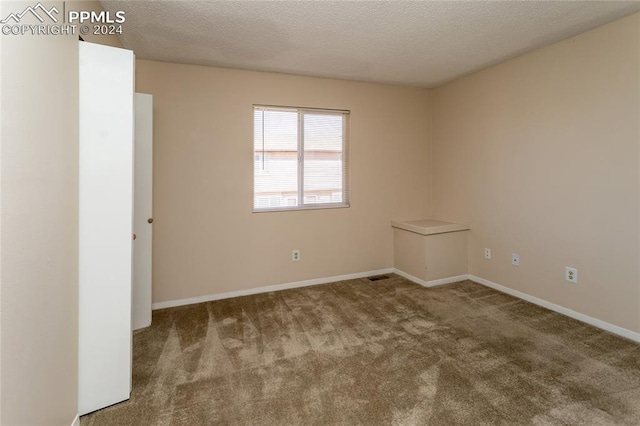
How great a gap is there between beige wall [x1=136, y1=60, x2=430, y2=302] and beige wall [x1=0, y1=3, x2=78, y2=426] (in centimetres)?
166

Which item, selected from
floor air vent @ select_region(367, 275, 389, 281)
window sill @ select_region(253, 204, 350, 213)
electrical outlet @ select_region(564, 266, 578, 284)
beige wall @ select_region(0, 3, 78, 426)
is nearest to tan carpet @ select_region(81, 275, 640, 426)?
electrical outlet @ select_region(564, 266, 578, 284)

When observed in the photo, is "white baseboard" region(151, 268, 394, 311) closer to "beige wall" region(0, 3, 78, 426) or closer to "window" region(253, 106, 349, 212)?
"window" region(253, 106, 349, 212)

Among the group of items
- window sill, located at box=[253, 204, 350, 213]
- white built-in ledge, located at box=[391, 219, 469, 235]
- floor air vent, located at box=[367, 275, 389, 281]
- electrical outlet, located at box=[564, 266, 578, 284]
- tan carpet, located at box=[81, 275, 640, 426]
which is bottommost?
tan carpet, located at box=[81, 275, 640, 426]

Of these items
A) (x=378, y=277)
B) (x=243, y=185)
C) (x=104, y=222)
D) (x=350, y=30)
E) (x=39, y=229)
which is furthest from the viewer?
(x=378, y=277)

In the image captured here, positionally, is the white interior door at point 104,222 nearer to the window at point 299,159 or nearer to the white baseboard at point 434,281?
the window at point 299,159

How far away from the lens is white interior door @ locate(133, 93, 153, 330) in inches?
108

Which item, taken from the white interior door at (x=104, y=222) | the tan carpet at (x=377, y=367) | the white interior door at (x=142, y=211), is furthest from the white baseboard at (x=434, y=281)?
the white interior door at (x=104, y=222)

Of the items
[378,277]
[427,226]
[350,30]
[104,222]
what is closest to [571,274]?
[427,226]

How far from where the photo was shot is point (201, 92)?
339 centimetres

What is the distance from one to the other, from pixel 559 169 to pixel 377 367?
245 cm

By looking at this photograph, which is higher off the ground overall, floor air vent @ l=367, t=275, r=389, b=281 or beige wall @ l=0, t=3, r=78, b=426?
beige wall @ l=0, t=3, r=78, b=426

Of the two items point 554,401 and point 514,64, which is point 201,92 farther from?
point 554,401

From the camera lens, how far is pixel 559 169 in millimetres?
3020

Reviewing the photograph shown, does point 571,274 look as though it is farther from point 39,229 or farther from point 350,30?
point 39,229
